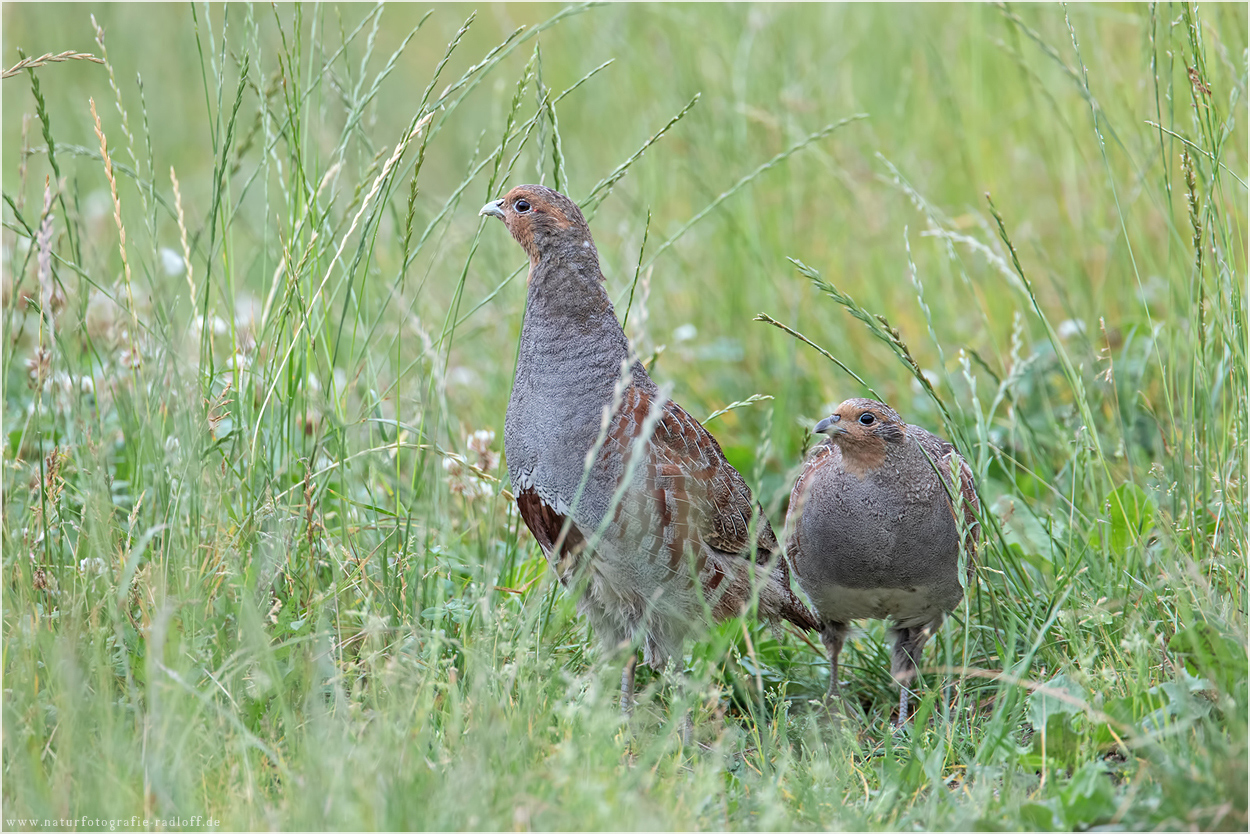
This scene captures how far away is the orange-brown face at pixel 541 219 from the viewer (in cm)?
329

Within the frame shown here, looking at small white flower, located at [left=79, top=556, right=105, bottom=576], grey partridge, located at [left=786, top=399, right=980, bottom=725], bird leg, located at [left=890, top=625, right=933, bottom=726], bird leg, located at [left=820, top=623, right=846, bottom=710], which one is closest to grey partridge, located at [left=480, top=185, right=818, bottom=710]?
grey partridge, located at [left=786, top=399, right=980, bottom=725]

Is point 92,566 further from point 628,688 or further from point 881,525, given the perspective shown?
point 881,525

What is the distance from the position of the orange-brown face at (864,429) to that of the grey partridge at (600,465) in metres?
0.35

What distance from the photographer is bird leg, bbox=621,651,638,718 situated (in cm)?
338

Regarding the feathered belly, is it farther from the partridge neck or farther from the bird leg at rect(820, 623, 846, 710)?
A: the partridge neck

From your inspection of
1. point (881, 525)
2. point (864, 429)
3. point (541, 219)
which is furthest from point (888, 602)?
point (541, 219)

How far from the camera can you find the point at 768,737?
290 centimetres

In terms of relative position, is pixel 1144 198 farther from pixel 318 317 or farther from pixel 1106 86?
pixel 318 317

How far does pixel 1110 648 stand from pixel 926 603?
600 millimetres

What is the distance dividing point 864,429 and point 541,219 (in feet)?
3.70

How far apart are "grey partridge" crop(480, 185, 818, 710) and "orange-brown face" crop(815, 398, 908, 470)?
35 centimetres

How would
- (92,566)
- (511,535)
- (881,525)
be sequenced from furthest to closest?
(511,535), (881,525), (92,566)

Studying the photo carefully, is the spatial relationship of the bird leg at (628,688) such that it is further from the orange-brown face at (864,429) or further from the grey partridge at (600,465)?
the orange-brown face at (864,429)

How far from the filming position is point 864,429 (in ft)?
10.9
